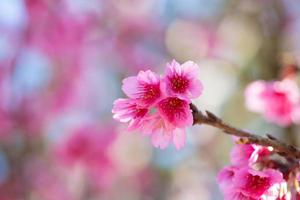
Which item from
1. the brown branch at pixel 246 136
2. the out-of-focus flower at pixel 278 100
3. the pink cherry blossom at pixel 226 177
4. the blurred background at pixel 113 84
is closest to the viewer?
the brown branch at pixel 246 136

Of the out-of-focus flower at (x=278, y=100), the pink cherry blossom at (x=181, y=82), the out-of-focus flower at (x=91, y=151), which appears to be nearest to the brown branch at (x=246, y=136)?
the pink cherry blossom at (x=181, y=82)

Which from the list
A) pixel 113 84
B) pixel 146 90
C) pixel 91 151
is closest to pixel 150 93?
pixel 146 90

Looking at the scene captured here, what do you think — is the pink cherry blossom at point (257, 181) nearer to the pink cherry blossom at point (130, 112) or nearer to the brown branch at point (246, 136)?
the brown branch at point (246, 136)

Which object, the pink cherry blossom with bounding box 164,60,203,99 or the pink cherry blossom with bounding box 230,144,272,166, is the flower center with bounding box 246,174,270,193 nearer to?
the pink cherry blossom with bounding box 230,144,272,166

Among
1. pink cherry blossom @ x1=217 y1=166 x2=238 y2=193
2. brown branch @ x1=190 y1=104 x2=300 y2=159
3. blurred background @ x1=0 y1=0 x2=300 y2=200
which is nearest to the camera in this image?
brown branch @ x1=190 y1=104 x2=300 y2=159

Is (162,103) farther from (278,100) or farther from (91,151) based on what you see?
(91,151)

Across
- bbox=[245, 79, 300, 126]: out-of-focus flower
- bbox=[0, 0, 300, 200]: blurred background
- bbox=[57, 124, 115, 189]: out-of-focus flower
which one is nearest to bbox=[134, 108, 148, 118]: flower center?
bbox=[245, 79, 300, 126]: out-of-focus flower

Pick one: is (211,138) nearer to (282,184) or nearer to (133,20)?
(133,20)
